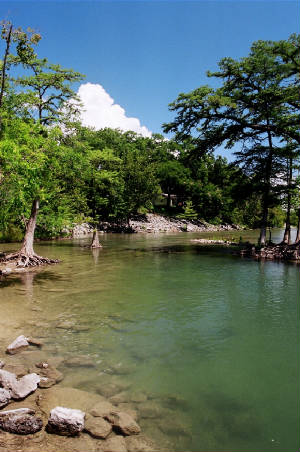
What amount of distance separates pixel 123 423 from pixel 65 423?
1.03m

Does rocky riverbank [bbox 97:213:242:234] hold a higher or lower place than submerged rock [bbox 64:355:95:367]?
higher

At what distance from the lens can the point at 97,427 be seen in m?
5.79

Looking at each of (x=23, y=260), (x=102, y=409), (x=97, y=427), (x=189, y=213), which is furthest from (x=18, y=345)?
(x=189, y=213)

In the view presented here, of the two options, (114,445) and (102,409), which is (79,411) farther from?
(114,445)

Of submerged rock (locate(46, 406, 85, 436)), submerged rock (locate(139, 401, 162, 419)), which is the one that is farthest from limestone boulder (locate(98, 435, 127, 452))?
submerged rock (locate(139, 401, 162, 419))

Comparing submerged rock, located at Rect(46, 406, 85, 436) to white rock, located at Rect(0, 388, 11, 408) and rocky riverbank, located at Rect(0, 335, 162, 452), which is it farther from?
white rock, located at Rect(0, 388, 11, 408)

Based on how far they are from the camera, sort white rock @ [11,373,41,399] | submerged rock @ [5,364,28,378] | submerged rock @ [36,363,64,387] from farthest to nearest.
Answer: submerged rock @ [5,364,28,378], submerged rock @ [36,363,64,387], white rock @ [11,373,41,399]

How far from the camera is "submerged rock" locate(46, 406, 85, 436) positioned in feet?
18.5

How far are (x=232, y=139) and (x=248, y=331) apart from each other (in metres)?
23.5

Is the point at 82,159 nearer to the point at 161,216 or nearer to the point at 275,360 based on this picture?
the point at 275,360

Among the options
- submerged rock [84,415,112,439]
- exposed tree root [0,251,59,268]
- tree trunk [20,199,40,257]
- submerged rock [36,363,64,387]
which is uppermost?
tree trunk [20,199,40,257]

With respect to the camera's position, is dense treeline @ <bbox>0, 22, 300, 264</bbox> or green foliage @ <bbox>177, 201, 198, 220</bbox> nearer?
dense treeline @ <bbox>0, 22, 300, 264</bbox>

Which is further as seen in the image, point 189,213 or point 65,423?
point 189,213

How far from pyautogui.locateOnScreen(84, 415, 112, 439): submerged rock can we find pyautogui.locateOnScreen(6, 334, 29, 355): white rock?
3.83 m
